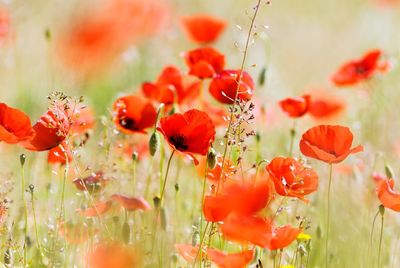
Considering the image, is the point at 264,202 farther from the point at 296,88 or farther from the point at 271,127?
the point at 296,88

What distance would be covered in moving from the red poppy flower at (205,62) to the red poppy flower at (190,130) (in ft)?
1.50

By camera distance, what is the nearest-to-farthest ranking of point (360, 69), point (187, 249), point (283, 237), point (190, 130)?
1. point (283, 237)
2. point (187, 249)
3. point (190, 130)
4. point (360, 69)

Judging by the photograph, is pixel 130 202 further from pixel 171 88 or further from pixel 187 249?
pixel 171 88

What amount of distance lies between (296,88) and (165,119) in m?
3.50

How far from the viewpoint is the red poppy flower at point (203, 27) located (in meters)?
3.06

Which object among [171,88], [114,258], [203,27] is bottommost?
[114,258]

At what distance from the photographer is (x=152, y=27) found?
5.37 metres

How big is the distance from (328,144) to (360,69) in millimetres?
1008

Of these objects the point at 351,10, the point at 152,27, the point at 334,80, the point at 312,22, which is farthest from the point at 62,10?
the point at 334,80

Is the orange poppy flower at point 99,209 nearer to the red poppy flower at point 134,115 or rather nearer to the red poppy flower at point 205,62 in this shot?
the red poppy flower at point 134,115

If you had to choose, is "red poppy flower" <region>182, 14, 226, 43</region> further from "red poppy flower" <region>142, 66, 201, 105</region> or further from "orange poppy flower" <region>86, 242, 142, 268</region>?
"orange poppy flower" <region>86, 242, 142, 268</region>

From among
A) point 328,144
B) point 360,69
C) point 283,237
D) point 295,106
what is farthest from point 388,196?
point 360,69

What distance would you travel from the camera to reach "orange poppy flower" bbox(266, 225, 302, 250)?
160 centimetres

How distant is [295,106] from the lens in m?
2.40
